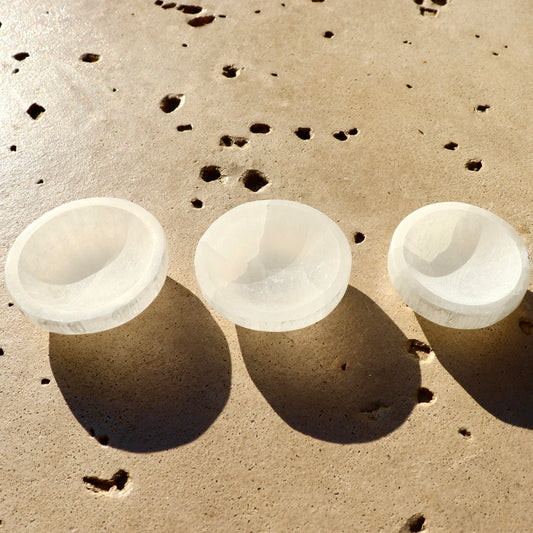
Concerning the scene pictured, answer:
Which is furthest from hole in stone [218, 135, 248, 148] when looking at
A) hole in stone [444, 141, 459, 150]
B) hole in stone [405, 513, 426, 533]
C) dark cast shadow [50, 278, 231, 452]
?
hole in stone [405, 513, 426, 533]

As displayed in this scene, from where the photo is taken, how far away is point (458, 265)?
218 centimetres

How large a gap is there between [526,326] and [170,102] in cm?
195

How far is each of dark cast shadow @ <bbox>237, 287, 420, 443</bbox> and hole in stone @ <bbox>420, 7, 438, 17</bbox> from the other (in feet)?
6.48

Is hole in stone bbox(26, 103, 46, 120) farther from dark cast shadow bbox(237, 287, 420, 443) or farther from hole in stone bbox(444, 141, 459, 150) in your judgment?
hole in stone bbox(444, 141, 459, 150)

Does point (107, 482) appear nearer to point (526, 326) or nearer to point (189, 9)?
point (526, 326)

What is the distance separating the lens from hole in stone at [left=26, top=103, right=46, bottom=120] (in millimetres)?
2727

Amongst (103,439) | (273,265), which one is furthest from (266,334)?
(103,439)

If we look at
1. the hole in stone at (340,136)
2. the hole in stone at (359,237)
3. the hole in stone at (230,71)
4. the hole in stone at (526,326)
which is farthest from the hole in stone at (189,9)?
the hole in stone at (526,326)

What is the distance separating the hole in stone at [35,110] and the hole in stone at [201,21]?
98 cm

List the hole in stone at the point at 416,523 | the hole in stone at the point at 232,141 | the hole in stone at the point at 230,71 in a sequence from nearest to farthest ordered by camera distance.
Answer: the hole in stone at the point at 416,523, the hole in stone at the point at 232,141, the hole in stone at the point at 230,71

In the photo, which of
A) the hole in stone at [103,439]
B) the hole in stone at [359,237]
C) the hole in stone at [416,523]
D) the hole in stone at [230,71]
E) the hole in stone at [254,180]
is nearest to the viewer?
the hole in stone at [416,523]

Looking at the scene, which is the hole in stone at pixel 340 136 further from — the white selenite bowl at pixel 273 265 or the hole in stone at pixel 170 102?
the hole in stone at pixel 170 102

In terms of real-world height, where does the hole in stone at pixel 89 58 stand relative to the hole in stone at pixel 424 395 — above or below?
above

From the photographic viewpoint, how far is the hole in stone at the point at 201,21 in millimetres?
3135
